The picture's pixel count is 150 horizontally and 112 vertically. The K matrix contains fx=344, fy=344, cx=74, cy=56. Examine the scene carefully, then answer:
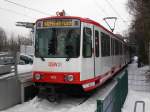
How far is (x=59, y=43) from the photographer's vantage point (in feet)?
39.1

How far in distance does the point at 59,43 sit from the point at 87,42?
1011 millimetres

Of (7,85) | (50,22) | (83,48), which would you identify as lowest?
(7,85)

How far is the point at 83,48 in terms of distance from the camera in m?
11.9

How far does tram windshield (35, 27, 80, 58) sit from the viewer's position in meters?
11.7

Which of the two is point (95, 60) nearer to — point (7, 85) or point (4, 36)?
point (7, 85)

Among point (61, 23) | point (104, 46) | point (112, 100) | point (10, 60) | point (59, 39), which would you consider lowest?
A: point (112, 100)

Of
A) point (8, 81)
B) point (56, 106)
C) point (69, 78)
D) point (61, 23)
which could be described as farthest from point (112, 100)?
point (61, 23)

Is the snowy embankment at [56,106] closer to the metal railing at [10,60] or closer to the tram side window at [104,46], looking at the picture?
the metal railing at [10,60]

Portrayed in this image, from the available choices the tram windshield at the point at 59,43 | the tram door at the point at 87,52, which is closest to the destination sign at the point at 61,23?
the tram windshield at the point at 59,43

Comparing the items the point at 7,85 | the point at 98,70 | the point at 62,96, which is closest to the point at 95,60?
the point at 98,70

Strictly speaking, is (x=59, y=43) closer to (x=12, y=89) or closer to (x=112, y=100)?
(x=12, y=89)

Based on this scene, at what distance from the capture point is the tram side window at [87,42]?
39.2ft

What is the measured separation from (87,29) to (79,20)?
54cm

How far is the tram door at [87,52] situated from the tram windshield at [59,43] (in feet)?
0.90
